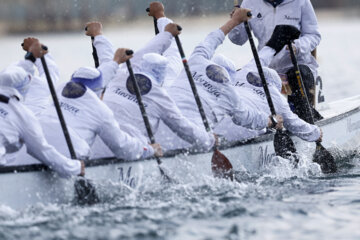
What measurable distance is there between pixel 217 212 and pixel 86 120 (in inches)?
63.9

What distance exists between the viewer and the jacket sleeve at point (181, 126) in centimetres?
933

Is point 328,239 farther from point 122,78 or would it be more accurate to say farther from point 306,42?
point 306,42

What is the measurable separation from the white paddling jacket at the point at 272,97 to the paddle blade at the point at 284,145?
14 centimetres

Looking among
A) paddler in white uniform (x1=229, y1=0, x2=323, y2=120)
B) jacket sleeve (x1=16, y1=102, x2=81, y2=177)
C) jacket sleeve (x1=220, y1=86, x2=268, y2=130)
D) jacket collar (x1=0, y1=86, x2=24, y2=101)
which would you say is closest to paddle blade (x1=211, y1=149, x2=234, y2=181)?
jacket sleeve (x1=220, y1=86, x2=268, y2=130)

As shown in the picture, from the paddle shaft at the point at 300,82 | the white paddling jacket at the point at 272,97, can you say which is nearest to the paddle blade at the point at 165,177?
the white paddling jacket at the point at 272,97

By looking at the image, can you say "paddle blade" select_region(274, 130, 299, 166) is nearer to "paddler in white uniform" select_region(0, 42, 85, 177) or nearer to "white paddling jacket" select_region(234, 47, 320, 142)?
"white paddling jacket" select_region(234, 47, 320, 142)

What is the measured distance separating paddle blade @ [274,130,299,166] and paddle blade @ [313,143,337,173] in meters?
0.49

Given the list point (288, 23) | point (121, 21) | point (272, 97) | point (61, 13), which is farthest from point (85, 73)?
point (121, 21)

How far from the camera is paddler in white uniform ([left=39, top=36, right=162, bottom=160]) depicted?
8.60m

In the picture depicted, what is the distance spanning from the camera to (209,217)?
8180mm

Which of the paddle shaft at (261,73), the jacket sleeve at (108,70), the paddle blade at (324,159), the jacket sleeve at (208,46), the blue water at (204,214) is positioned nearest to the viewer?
the blue water at (204,214)

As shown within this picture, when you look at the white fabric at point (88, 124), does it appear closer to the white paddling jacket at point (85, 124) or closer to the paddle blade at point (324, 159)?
the white paddling jacket at point (85, 124)

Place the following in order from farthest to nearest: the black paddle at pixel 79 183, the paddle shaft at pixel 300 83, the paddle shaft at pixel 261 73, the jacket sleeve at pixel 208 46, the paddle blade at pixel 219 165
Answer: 1. the paddle shaft at pixel 300 83
2. the paddle shaft at pixel 261 73
3. the jacket sleeve at pixel 208 46
4. the paddle blade at pixel 219 165
5. the black paddle at pixel 79 183

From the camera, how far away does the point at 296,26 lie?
11.9 metres
